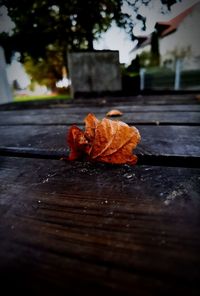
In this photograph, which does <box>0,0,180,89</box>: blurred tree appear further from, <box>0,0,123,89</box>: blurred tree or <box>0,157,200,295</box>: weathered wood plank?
<box>0,157,200,295</box>: weathered wood plank

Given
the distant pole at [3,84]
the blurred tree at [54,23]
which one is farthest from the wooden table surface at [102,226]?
the distant pole at [3,84]

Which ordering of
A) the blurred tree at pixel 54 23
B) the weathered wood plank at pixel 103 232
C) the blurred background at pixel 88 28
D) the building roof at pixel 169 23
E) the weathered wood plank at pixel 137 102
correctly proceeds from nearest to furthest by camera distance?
the weathered wood plank at pixel 103 232 < the building roof at pixel 169 23 < the blurred background at pixel 88 28 < the weathered wood plank at pixel 137 102 < the blurred tree at pixel 54 23

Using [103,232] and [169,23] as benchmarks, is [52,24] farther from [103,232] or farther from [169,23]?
[103,232]

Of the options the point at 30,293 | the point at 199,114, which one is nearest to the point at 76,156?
the point at 30,293

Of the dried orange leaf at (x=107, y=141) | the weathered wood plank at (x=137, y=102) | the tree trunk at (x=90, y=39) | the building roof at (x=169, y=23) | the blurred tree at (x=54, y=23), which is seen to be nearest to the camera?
the dried orange leaf at (x=107, y=141)

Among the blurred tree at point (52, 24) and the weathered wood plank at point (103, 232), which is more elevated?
the blurred tree at point (52, 24)

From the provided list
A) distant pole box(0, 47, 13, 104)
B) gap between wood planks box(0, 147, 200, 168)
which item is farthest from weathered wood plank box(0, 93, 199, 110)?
distant pole box(0, 47, 13, 104)

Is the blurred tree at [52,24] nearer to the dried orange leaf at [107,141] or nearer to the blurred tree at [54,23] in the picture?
the blurred tree at [54,23]
